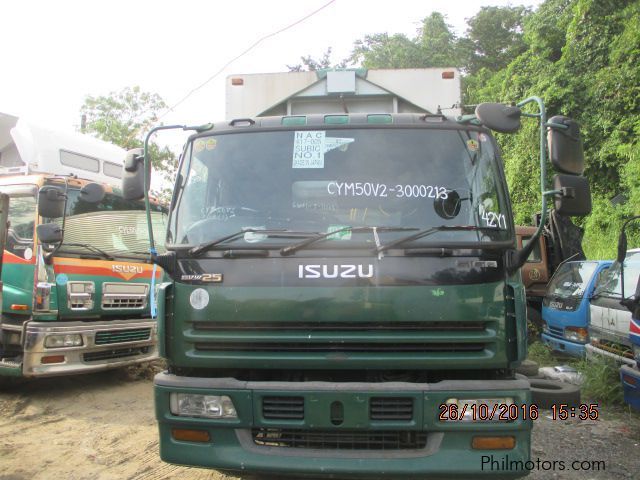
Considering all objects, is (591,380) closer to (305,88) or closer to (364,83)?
(364,83)

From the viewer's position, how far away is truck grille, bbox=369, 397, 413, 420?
9.05 ft

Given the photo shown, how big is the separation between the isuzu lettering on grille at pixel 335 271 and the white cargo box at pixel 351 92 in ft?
9.33

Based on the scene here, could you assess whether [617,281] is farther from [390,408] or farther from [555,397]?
[390,408]

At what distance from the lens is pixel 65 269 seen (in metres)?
5.62

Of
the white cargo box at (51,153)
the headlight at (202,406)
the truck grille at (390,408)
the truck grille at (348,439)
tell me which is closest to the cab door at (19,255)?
the white cargo box at (51,153)

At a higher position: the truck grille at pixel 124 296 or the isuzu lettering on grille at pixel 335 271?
the isuzu lettering on grille at pixel 335 271

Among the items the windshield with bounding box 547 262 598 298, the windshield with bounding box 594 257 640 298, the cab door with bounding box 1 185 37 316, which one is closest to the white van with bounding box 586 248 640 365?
the windshield with bounding box 594 257 640 298

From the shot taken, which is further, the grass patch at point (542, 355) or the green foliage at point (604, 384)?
the grass patch at point (542, 355)

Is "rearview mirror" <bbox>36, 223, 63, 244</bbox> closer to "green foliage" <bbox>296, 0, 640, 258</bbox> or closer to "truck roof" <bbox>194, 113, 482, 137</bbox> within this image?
"truck roof" <bbox>194, 113, 482, 137</bbox>

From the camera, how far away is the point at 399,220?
310cm

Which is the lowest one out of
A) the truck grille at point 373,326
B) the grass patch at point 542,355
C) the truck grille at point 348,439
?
the grass patch at point 542,355

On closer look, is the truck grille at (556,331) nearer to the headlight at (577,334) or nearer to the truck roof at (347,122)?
the headlight at (577,334)

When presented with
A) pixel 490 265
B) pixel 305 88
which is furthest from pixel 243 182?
pixel 305 88

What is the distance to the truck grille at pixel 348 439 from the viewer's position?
281cm
